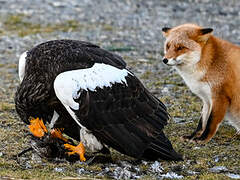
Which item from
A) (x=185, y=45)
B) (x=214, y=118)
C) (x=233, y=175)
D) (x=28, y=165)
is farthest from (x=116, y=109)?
(x=185, y=45)

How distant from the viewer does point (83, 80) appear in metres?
5.83

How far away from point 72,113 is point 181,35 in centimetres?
242

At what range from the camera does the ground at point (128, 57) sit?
19.4 feet

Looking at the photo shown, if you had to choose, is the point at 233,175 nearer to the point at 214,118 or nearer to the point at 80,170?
the point at 214,118

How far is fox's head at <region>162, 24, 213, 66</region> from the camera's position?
23.6ft

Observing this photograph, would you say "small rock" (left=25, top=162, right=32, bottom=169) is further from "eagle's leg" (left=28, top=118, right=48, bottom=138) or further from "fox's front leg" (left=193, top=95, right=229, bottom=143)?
"fox's front leg" (left=193, top=95, right=229, bottom=143)

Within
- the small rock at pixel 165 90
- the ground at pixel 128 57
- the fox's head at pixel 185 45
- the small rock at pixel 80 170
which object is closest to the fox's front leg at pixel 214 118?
the ground at pixel 128 57

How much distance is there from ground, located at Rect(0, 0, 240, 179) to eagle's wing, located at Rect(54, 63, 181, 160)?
0.25 m

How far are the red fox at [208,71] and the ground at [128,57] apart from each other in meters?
0.31

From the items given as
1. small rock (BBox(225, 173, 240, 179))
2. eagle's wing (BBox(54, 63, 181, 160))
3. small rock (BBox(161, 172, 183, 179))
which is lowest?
small rock (BBox(161, 172, 183, 179))

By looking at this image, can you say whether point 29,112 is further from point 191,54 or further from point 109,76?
point 191,54

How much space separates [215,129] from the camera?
7.12 metres

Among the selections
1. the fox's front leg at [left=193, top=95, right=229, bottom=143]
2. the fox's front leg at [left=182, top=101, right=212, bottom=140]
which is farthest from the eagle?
the fox's front leg at [left=182, top=101, right=212, bottom=140]

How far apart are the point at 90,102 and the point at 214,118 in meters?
2.06
